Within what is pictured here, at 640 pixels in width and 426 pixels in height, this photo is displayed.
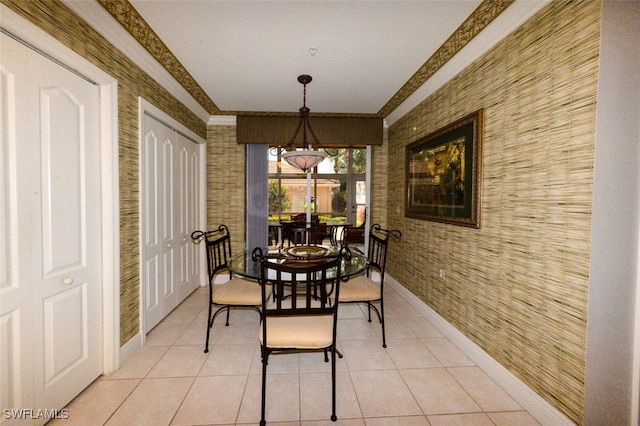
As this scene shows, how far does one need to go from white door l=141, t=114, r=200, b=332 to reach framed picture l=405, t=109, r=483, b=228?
→ 2.90 m

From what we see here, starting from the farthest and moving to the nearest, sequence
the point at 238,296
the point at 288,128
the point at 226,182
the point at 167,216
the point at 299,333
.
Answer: the point at 226,182 < the point at 288,128 < the point at 167,216 < the point at 238,296 < the point at 299,333

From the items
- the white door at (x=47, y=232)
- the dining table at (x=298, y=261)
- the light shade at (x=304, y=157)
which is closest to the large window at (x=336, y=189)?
the light shade at (x=304, y=157)

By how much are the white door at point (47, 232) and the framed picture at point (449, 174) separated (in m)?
2.94

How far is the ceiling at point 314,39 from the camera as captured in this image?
1876 millimetres

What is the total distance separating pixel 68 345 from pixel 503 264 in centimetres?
301

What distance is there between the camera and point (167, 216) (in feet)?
10.2

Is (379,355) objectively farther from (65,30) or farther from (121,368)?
(65,30)

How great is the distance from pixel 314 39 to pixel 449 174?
1.74m

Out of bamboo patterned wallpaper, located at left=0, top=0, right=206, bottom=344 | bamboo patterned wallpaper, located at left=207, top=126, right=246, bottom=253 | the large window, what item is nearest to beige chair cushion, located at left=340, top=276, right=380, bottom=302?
bamboo patterned wallpaper, located at left=0, top=0, right=206, bottom=344

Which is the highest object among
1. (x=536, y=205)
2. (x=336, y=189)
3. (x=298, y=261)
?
(x=336, y=189)

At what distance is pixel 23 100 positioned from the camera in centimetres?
146

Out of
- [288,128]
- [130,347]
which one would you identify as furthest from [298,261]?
[288,128]

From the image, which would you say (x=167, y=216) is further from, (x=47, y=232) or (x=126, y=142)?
(x=47, y=232)

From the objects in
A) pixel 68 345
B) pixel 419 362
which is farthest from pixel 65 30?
pixel 419 362
